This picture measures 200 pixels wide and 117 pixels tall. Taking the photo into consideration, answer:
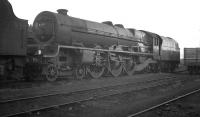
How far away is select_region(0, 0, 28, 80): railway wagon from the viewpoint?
9.41 m

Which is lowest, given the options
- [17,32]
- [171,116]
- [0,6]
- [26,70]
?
[171,116]

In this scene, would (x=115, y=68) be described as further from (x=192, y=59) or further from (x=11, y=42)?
(x=192, y=59)

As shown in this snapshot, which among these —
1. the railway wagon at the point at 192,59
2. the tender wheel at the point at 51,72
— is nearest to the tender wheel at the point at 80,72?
the tender wheel at the point at 51,72

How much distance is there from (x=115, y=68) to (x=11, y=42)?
891 cm

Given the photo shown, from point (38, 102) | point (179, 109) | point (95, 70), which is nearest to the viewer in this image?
point (179, 109)

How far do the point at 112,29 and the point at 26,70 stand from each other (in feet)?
23.4

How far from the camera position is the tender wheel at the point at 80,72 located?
1380 centimetres

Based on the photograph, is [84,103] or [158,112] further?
[84,103]

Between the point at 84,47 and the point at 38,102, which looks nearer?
the point at 38,102

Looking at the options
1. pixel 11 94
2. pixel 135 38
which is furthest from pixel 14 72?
pixel 135 38

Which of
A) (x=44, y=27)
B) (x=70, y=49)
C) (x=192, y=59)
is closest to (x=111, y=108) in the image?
(x=70, y=49)

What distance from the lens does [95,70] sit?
50.3 feet

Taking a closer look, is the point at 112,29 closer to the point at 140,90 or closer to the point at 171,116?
the point at 140,90

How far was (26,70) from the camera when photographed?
1209cm
